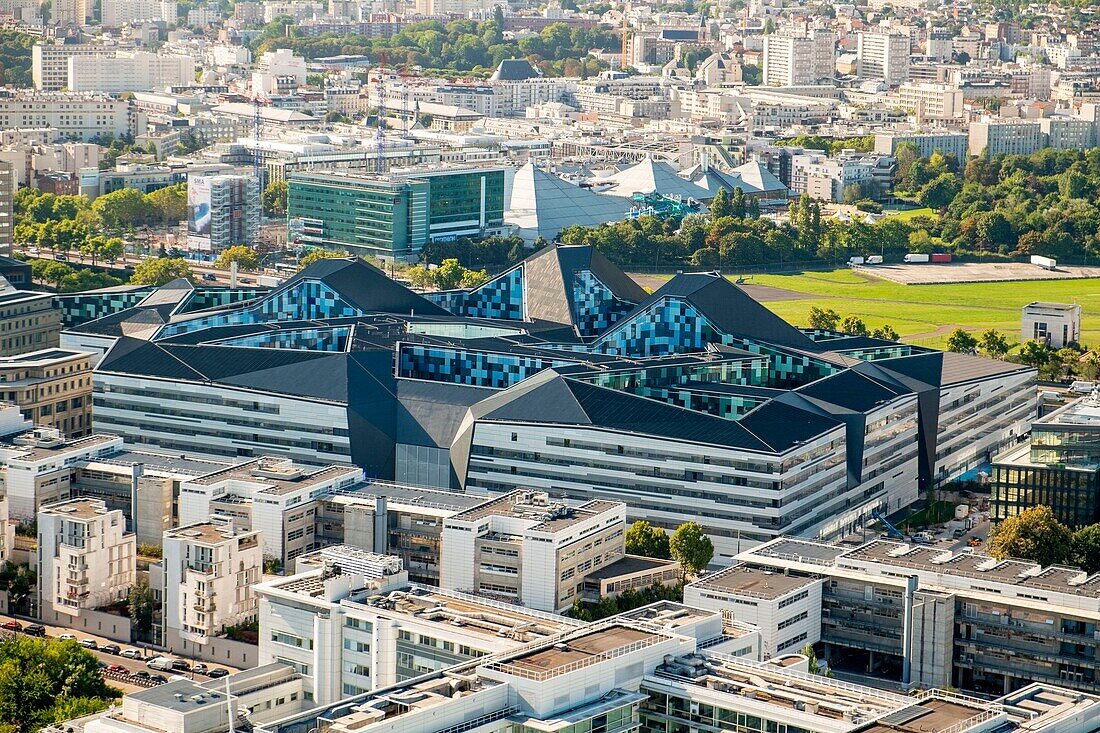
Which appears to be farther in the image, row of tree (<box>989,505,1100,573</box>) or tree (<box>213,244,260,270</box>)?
tree (<box>213,244,260,270</box>)

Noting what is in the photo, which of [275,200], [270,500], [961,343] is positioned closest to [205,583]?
[270,500]

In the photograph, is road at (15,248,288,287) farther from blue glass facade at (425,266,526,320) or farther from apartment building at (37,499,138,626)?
apartment building at (37,499,138,626)

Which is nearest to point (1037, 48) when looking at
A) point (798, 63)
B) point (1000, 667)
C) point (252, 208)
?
point (798, 63)

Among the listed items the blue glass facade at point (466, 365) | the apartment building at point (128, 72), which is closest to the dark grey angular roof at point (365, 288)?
the blue glass facade at point (466, 365)

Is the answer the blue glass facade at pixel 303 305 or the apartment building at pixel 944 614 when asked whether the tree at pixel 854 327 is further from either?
the apartment building at pixel 944 614

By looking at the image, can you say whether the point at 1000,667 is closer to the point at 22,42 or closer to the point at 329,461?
the point at 329,461

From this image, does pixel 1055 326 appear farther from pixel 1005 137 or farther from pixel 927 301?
pixel 1005 137

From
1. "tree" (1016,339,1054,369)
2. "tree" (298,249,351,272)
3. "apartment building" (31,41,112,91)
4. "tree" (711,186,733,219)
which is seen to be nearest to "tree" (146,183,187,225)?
"tree" (298,249,351,272)
